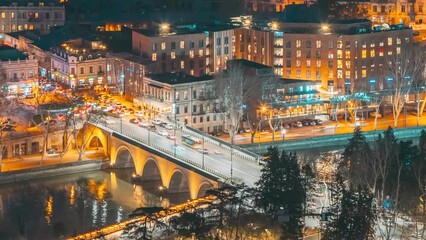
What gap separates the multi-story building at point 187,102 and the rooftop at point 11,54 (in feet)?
31.0

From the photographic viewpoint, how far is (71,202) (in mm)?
41656

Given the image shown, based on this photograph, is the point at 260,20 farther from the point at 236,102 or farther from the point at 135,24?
the point at 236,102

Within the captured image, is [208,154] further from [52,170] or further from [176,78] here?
[176,78]

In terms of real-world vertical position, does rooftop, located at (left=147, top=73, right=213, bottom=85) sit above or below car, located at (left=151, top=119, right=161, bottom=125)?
above

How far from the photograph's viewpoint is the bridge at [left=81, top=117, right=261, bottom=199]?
40.5 m

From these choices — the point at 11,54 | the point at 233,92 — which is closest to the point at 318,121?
the point at 233,92

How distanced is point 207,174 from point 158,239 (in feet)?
25.2

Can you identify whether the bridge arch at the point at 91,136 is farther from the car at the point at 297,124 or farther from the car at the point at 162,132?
the car at the point at 297,124

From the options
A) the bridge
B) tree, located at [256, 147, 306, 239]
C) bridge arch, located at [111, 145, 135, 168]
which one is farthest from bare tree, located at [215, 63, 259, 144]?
tree, located at [256, 147, 306, 239]

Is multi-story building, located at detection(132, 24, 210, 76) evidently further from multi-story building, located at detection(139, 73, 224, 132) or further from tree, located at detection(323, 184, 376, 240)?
tree, located at detection(323, 184, 376, 240)

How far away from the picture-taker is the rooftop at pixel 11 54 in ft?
190

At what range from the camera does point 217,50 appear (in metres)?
57.2

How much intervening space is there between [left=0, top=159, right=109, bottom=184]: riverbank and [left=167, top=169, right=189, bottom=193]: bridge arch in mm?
5081

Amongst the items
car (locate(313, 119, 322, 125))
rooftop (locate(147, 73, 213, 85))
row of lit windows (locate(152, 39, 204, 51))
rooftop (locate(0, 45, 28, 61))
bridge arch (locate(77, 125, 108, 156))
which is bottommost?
car (locate(313, 119, 322, 125))
